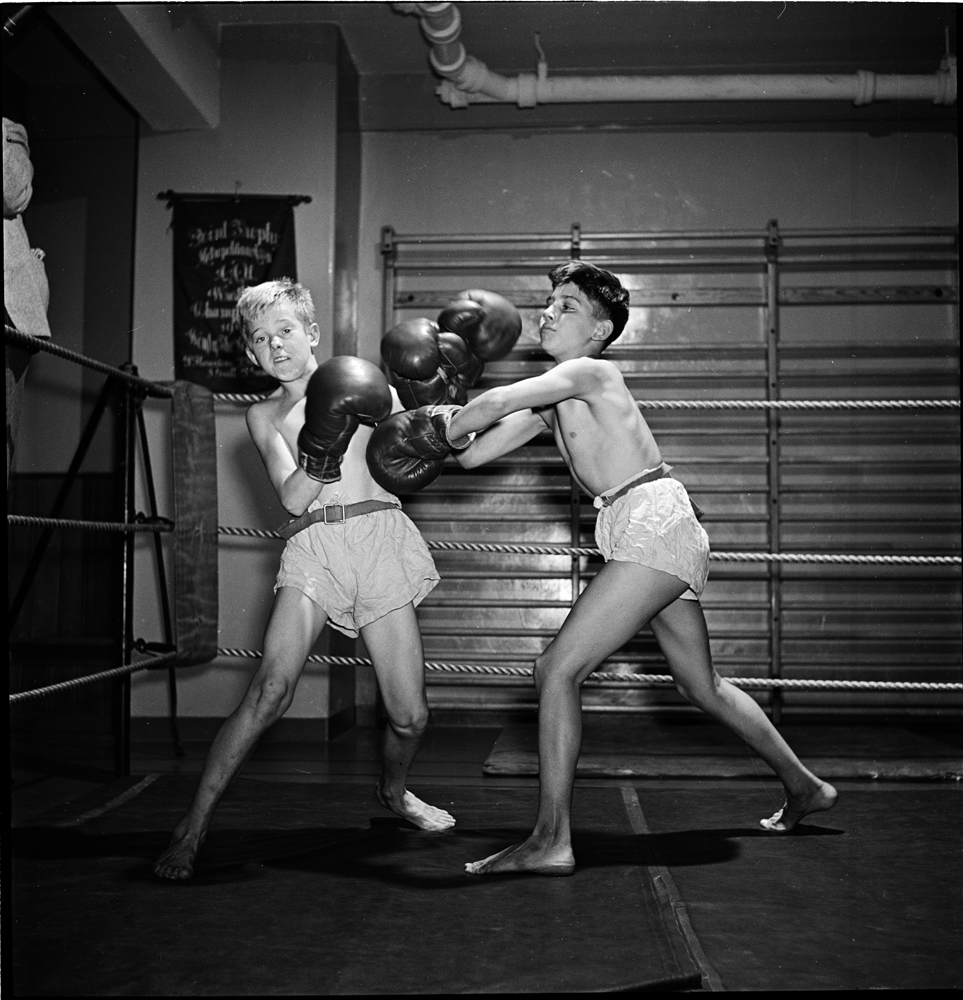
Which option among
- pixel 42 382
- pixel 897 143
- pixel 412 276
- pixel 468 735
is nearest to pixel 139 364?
pixel 42 382

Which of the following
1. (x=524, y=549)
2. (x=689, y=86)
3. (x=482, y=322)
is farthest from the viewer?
(x=689, y=86)

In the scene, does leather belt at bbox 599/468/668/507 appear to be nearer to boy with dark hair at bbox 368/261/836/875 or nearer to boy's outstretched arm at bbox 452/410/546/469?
boy with dark hair at bbox 368/261/836/875

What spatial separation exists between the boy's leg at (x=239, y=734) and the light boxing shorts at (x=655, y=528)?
2.18 ft

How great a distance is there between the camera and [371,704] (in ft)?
14.8

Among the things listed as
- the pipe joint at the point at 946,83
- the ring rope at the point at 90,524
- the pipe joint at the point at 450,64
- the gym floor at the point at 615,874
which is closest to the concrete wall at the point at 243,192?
the pipe joint at the point at 450,64

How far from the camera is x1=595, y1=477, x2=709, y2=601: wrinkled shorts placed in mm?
1975

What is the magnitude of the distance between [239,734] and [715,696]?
0.98 meters

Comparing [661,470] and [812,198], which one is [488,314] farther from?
[812,198]

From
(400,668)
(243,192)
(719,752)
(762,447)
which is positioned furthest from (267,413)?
(762,447)

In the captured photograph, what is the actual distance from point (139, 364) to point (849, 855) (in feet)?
10.7

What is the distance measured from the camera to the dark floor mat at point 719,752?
116 inches

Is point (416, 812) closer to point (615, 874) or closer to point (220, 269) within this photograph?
point (615, 874)

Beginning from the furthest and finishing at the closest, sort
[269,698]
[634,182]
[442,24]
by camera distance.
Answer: [634,182] < [442,24] < [269,698]

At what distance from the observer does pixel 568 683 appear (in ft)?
6.29
